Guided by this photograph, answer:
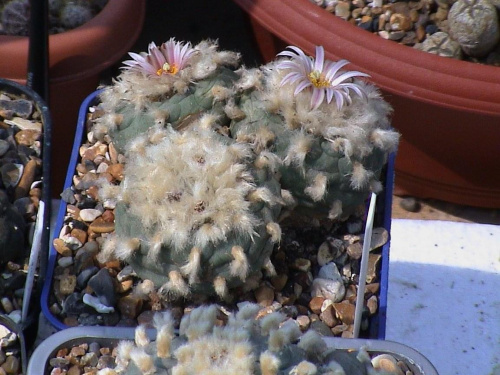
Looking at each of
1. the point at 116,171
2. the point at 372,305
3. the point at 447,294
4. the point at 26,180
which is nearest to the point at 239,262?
the point at 372,305

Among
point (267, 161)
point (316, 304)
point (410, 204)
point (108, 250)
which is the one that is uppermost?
point (267, 161)

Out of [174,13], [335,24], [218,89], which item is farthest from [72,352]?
[174,13]

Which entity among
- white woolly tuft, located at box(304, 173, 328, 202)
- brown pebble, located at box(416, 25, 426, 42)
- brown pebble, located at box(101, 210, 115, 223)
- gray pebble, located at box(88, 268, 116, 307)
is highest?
white woolly tuft, located at box(304, 173, 328, 202)

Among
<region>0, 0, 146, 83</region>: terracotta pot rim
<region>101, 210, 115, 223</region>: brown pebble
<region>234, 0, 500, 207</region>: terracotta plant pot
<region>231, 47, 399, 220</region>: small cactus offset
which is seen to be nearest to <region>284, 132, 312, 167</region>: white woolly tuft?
<region>231, 47, 399, 220</region>: small cactus offset

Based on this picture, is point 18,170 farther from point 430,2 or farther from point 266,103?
point 430,2

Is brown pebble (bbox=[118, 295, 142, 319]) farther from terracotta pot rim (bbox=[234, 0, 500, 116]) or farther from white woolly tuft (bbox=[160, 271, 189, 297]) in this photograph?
terracotta pot rim (bbox=[234, 0, 500, 116])

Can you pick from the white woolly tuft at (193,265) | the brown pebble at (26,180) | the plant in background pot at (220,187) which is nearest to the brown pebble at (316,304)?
the plant in background pot at (220,187)

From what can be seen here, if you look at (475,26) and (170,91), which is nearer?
(170,91)

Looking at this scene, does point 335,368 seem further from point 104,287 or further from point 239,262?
point 104,287
